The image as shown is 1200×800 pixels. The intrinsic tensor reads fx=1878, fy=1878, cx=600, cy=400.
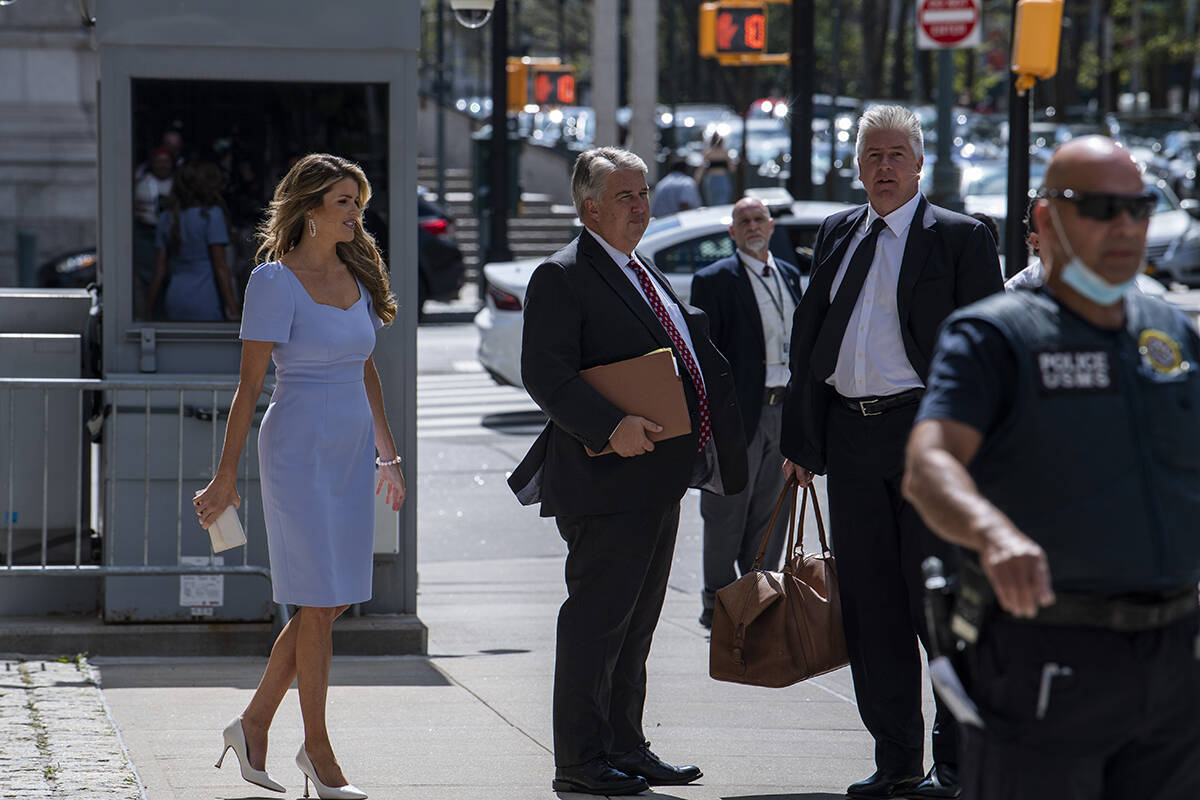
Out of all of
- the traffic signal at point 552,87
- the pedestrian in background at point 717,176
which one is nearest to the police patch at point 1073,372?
the pedestrian in background at point 717,176

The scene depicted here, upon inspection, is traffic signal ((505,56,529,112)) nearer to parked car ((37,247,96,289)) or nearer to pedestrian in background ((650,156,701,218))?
parked car ((37,247,96,289))

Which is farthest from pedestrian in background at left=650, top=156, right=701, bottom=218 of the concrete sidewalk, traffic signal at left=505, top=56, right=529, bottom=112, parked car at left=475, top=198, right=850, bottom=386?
the concrete sidewalk

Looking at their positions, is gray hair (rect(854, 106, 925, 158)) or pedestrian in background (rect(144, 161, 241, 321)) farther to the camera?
pedestrian in background (rect(144, 161, 241, 321))

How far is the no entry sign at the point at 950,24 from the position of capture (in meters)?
16.3

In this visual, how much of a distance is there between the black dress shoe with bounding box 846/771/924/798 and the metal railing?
8.57 ft

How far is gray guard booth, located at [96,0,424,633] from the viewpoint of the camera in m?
7.04

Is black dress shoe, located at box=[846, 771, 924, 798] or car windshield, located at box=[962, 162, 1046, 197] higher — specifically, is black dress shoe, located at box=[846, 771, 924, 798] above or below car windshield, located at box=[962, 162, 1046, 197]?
below

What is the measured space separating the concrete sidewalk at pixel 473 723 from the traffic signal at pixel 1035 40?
590 cm

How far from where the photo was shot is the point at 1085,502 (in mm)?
3133

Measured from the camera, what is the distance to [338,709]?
6211 mm

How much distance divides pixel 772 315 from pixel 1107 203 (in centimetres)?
493

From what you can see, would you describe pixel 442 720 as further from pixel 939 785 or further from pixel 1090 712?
pixel 1090 712

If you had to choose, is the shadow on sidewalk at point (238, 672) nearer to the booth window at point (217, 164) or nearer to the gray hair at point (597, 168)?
the booth window at point (217, 164)

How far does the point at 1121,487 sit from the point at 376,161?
4696 millimetres
